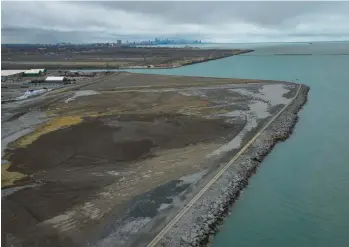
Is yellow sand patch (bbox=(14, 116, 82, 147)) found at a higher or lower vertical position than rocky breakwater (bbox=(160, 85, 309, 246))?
higher

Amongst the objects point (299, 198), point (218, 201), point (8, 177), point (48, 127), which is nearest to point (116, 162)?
point (8, 177)

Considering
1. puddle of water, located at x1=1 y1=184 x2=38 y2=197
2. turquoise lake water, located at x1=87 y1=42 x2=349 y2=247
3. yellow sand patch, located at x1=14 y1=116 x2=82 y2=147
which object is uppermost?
yellow sand patch, located at x1=14 y1=116 x2=82 y2=147

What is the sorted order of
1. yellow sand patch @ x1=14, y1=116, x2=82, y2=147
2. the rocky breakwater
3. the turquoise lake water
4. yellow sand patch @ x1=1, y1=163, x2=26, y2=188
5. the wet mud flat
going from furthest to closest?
yellow sand patch @ x1=14, y1=116, x2=82, y2=147 < yellow sand patch @ x1=1, y1=163, x2=26, y2=188 < the turquoise lake water < the wet mud flat < the rocky breakwater

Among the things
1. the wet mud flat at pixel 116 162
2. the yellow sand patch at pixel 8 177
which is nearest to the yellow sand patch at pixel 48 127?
the wet mud flat at pixel 116 162

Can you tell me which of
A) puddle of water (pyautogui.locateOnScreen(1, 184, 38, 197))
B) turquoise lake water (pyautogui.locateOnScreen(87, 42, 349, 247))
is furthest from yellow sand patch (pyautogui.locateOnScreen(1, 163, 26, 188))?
turquoise lake water (pyautogui.locateOnScreen(87, 42, 349, 247))

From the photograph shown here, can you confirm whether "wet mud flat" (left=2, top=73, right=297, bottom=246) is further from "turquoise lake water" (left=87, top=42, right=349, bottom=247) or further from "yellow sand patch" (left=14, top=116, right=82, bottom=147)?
"turquoise lake water" (left=87, top=42, right=349, bottom=247)

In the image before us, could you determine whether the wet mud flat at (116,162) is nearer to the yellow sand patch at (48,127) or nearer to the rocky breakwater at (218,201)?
the yellow sand patch at (48,127)

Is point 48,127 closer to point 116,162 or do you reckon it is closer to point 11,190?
point 116,162
